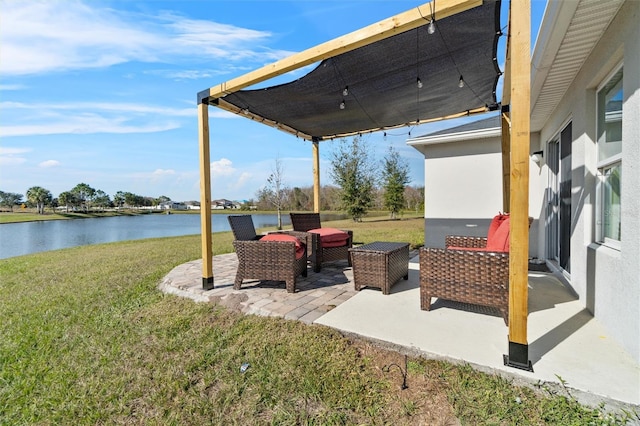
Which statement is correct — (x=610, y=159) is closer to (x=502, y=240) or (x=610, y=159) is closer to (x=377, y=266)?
(x=502, y=240)

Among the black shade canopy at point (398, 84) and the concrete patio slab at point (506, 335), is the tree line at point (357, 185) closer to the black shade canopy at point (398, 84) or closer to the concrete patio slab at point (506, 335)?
the black shade canopy at point (398, 84)

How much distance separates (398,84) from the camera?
3.90 metres

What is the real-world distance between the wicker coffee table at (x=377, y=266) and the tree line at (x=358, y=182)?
52.1 feet

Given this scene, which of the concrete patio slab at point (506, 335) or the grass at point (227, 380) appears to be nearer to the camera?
the grass at point (227, 380)

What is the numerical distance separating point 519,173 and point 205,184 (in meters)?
3.68

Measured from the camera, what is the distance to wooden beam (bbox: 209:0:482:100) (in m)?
2.25

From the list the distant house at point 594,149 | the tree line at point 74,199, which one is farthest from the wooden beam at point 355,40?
the tree line at point 74,199

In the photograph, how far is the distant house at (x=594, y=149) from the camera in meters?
2.08

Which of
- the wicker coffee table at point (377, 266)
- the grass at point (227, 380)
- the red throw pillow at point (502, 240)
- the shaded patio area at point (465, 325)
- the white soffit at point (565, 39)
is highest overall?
the white soffit at point (565, 39)

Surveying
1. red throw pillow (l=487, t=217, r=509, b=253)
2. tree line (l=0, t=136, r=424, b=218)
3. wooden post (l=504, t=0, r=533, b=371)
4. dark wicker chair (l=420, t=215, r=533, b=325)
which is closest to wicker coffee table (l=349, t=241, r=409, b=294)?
dark wicker chair (l=420, t=215, r=533, b=325)

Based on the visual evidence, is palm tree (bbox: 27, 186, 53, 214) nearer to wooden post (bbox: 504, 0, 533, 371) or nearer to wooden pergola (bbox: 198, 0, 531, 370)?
wooden pergola (bbox: 198, 0, 531, 370)

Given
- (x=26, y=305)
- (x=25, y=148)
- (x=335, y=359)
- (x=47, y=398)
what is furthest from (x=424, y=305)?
(x=25, y=148)

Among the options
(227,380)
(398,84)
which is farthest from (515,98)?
(227,380)

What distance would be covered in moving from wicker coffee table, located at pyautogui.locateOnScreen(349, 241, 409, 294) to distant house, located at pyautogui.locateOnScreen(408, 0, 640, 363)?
1.96 meters
